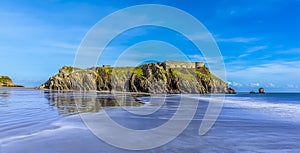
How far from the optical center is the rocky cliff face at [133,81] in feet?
368

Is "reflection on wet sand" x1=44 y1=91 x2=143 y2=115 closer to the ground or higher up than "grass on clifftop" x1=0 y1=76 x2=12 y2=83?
closer to the ground

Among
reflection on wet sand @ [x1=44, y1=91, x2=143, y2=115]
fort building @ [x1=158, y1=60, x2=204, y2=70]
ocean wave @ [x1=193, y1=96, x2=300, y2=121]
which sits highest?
fort building @ [x1=158, y1=60, x2=204, y2=70]

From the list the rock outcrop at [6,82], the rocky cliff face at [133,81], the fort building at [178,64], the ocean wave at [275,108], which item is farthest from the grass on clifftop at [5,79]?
the ocean wave at [275,108]

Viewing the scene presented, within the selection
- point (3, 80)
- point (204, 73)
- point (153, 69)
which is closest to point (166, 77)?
point (153, 69)

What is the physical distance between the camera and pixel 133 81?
372ft

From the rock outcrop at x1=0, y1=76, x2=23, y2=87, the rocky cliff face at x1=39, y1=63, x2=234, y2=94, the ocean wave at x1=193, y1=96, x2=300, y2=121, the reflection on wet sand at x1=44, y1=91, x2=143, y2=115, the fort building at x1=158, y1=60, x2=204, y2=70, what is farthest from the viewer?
the rock outcrop at x1=0, y1=76, x2=23, y2=87

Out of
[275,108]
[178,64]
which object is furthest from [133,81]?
[275,108]

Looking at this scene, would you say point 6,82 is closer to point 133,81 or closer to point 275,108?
point 133,81

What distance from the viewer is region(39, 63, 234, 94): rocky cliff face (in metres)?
112

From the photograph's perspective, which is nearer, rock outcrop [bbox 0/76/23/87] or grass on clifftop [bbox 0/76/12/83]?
rock outcrop [bbox 0/76/23/87]

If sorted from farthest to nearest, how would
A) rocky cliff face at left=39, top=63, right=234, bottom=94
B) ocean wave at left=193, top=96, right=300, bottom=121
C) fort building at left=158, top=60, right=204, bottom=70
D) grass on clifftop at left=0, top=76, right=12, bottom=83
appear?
1. grass on clifftop at left=0, top=76, right=12, bottom=83
2. fort building at left=158, top=60, right=204, bottom=70
3. rocky cliff face at left=39, top=63, right=234, bottom=94
4. ocean wave at left=193, top=96, right=300, bottom=121

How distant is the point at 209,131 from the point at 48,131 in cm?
694

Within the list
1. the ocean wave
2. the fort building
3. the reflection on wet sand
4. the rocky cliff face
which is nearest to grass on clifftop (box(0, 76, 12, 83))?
the rocky cliff face

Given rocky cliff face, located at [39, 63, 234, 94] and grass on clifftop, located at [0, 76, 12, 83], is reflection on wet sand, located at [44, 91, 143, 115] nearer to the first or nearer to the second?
rocky cliff face, located at [39, 63, 234, 94]
